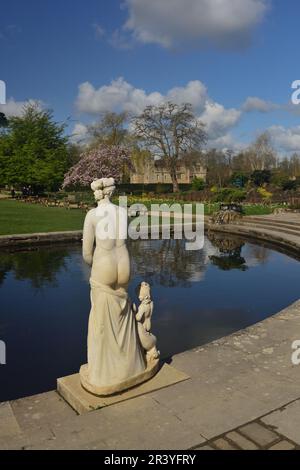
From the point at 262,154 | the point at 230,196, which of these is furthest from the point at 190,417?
the point at 262,154

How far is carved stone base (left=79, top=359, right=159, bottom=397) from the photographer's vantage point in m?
3.97

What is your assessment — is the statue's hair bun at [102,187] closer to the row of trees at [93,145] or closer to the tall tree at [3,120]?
the row of trees at [93,145]

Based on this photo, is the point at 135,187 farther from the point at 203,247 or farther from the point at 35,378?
the point at 35,378

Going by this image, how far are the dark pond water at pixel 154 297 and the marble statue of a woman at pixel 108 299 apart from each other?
1.47 m

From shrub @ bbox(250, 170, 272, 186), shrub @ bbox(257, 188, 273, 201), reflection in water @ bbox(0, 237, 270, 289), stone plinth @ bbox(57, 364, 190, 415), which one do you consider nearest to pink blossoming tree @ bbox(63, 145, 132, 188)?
shrub @ bbox(257, 188, 273, 201)

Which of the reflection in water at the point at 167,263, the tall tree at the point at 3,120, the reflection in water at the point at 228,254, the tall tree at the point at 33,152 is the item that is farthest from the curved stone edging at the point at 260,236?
the tall tree at the point at 3,120

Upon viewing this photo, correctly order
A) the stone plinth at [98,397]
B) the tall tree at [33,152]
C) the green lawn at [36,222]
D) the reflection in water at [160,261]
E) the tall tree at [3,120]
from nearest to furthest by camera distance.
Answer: the stone plinth at [98,397]
the reflection in water at [160,261]
the green lawn at [36,222]
the tall tree at [33,152]
the tall tree at [3,120]

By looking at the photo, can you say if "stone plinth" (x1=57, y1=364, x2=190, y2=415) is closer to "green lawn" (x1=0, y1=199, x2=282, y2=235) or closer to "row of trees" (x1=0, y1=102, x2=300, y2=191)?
"green lawn" (x1=0, y1=199, x2=282, y2=235)

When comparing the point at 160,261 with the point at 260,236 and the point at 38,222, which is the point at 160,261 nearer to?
the point at 260,236

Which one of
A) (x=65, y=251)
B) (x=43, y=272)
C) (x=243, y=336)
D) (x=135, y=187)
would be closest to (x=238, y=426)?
(x=243, y=336)

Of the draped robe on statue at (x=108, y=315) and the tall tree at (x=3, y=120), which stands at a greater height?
the tall tree at (x=3, y=120)

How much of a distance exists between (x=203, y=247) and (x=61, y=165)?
89.1ft

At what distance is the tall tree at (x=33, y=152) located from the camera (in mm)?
38219

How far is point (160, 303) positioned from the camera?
27.5 feet
